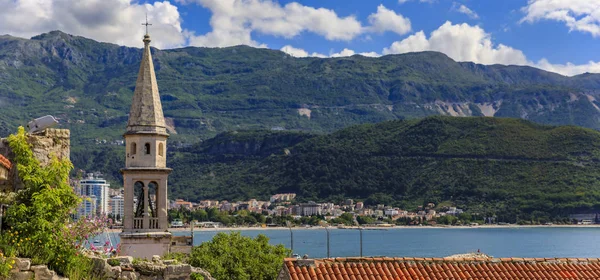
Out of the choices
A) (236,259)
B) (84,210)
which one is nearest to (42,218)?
(84,210)

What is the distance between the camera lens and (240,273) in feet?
108

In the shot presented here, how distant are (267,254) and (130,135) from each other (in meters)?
11.9

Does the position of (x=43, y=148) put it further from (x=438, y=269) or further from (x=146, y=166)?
(x=146, y=166)

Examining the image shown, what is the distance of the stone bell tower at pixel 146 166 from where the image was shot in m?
26.0

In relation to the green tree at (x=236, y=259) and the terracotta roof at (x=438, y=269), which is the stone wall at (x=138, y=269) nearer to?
the terracotta roof at (x=438, y=269)

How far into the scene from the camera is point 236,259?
34031 millimetres

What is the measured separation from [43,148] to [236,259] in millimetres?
21590

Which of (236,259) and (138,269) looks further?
(236,259)

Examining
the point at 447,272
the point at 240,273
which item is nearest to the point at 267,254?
the point at 240,273

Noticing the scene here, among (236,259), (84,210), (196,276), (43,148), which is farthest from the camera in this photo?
(236,259)

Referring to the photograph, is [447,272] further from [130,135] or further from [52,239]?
[130,135]

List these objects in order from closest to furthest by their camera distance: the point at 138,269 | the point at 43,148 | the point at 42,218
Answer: the point at 42,218 → the point at 43,148 → the point at 138,269

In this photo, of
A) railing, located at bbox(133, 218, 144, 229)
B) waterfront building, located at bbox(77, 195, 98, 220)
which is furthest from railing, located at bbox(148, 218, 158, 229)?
waterfront building, located at bbox(77, 195, 98, 220)

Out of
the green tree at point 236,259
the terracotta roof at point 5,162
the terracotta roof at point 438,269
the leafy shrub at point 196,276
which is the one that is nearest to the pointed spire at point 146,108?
the green tree at point 236,259
